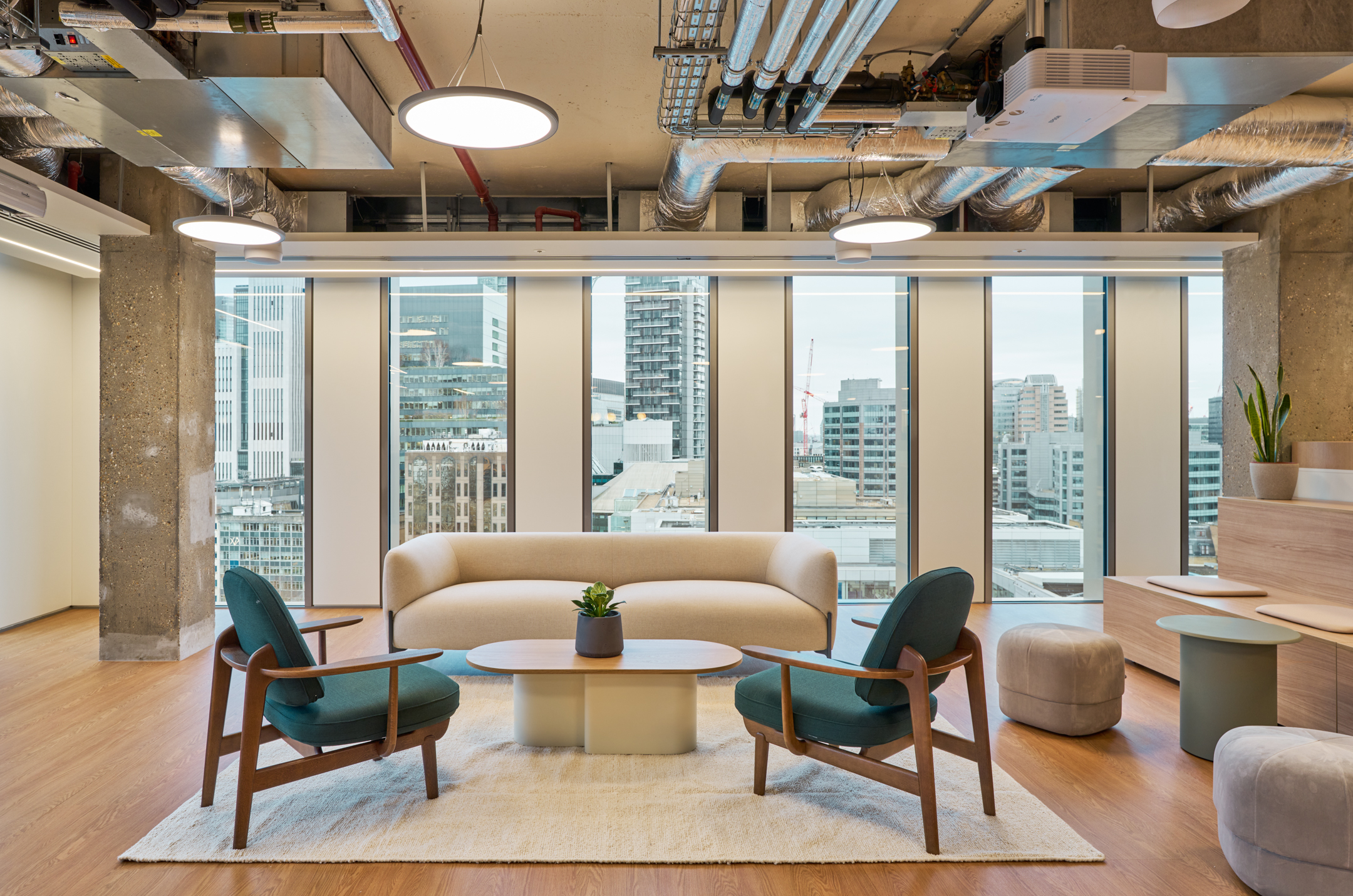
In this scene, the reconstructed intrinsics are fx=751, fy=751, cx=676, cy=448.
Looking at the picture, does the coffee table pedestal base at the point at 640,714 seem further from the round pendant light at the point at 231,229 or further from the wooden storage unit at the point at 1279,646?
the round pendant light at the point at 231,229

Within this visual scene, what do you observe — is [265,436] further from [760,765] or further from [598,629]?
[760,765]

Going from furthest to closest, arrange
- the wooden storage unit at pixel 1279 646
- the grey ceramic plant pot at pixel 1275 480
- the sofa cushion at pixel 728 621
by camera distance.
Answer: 1. the grey ceramic plant pot at pixel 1275 480
2. the sofa cushion at pixel 728 621
3. the wooden storage unit at pixel 1279 646

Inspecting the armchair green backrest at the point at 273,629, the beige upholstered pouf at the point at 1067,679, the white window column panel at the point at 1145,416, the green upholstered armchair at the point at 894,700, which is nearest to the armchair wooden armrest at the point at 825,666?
the green upholstered armchair at the point at 894,700

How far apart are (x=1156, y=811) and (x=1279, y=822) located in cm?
70

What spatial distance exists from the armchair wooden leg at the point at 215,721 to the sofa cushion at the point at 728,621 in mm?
2081

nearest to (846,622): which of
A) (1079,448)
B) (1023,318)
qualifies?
(1079,448)

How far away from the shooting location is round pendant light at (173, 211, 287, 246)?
153 inches

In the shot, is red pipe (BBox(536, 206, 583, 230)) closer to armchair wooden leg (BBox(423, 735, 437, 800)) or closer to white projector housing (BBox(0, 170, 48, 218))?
white projector housing (BBox(0, 170, 48, 218))

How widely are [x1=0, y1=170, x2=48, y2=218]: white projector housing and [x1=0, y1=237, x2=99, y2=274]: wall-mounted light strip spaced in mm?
1545

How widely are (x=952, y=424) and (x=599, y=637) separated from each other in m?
4.49

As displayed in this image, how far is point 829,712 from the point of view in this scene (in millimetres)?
2701

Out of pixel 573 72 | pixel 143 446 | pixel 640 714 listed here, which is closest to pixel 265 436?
pixel 143 446

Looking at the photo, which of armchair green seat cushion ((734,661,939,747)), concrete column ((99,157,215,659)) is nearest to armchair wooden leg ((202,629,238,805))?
armchair green seat cushion ((734,661,939,747))

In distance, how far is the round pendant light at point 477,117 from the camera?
2.40 metres
